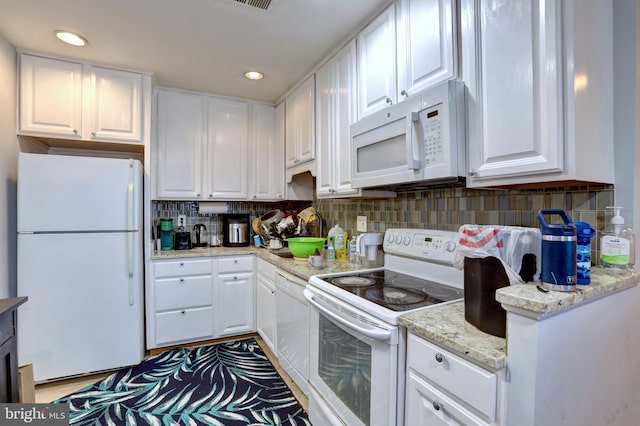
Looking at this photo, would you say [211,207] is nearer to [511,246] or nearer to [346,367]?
[346,367]

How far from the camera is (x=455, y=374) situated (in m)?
0.91

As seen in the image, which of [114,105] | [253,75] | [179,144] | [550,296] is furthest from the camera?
[179,144]

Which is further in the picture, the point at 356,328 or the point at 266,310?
the point at 266,310

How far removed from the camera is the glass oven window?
125cm

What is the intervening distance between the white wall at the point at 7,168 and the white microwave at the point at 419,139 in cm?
233

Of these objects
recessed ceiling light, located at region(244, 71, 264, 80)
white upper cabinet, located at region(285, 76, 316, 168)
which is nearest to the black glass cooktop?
white upper cabinet, located at region(285, 76, 316, 168)

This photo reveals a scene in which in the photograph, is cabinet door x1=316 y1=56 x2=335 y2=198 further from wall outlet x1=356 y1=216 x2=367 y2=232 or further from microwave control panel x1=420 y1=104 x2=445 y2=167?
microwave control panel x1=420 y1=104 x2=445 y2=167

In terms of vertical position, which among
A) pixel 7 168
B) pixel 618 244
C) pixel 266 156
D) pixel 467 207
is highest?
pixel 266 156

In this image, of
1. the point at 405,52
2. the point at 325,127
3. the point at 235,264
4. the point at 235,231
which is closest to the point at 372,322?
the point at 405,52

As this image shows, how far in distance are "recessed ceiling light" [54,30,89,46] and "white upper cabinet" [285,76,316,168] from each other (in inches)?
60.1

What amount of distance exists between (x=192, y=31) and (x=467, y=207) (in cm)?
194

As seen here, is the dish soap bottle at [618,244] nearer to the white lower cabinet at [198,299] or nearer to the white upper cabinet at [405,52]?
the white upper cabinet at [405,52]

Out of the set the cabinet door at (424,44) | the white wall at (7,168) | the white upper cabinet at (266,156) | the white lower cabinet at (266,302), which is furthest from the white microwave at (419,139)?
the white wall at (7,168)

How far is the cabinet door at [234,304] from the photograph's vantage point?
9.07 ft
